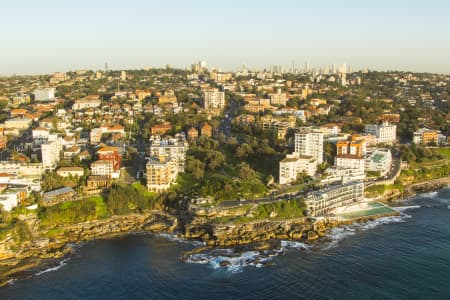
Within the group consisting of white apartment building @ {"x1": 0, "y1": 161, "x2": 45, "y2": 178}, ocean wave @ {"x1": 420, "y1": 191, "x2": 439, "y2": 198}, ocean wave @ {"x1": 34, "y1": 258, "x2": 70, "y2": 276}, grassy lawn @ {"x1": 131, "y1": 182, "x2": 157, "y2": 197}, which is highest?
white apartment building @ {"x1": 0, "y1": 161, "x2": 45, "y2": 178}

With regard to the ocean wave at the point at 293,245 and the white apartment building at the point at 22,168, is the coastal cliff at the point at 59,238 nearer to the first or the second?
the ocean wave at the point at 293,245

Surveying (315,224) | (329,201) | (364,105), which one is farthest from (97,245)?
(364,105)

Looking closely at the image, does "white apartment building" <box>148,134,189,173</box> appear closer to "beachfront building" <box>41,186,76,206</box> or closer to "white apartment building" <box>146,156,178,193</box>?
"white apartment building" <box>146,156,178,193</box>

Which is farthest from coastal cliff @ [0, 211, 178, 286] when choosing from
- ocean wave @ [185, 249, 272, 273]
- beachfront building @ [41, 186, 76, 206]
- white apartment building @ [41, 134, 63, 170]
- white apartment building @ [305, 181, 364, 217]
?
white apartment building @ [41, 134, 63, 170]

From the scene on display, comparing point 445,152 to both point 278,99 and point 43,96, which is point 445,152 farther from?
point 43,96

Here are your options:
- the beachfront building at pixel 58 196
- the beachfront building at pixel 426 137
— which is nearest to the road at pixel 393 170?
the beachfront building at pixel 426 137

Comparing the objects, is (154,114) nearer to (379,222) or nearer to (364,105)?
(364,105)
